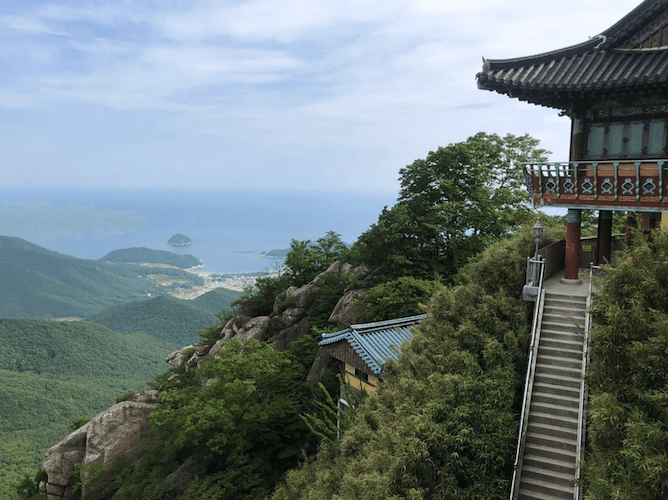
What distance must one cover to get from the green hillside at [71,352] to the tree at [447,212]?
80.0 metres

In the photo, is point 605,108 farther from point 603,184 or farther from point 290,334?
point 290,334

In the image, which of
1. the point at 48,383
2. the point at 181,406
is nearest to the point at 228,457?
the point at 181,406

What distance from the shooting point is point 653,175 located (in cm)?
1524

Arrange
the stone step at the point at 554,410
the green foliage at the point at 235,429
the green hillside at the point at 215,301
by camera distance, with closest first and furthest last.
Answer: the stone step at the point at 554,410 → the green foliage at the point at 235,429 → the green hillside at the point at 215,301

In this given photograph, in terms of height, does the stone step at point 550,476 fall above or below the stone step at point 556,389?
below

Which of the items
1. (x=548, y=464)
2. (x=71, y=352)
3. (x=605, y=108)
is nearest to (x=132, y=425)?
(x=548, y=464)

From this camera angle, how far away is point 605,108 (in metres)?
16.5

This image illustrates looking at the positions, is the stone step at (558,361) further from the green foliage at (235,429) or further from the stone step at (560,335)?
the green foliage at (235,429)

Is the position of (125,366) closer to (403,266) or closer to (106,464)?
(106,464)

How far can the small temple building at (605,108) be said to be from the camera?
15250mm

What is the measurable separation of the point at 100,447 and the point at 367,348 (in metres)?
18.8

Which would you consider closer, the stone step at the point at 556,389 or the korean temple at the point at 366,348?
the stone step at the point at 556,389

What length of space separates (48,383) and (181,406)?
65.1 meters

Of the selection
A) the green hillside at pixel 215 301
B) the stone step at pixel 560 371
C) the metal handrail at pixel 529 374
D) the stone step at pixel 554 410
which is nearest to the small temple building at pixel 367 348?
the metal handrail at pixel 529 374
